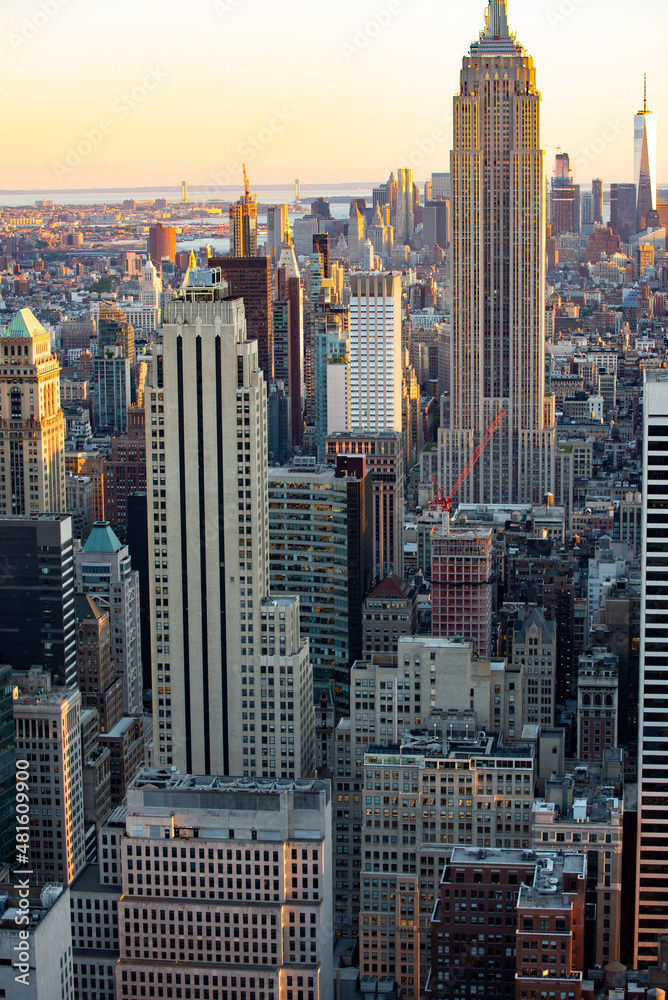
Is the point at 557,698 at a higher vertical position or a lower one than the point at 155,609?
lower

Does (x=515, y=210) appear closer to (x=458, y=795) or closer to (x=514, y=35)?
(x=514, y=35)

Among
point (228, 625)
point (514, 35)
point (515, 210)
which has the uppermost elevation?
point (514, 35)

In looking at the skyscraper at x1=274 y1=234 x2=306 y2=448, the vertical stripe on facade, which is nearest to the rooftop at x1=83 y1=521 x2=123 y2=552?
the vertical stripe on facade

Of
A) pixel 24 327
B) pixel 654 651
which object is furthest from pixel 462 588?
pixel 24 327

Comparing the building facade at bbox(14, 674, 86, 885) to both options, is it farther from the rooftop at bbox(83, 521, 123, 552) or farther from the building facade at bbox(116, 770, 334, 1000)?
the rooftop at bbox(83, 521, 123, 552)

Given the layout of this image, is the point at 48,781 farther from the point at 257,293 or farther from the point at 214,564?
the point at 257,293

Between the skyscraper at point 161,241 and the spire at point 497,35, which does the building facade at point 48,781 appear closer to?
Answer: the spire at point 497,35

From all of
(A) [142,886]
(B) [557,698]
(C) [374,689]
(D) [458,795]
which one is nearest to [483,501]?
(B) [557,698]

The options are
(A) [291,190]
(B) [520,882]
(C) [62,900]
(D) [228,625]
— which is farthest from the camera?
(A) [291,190]
